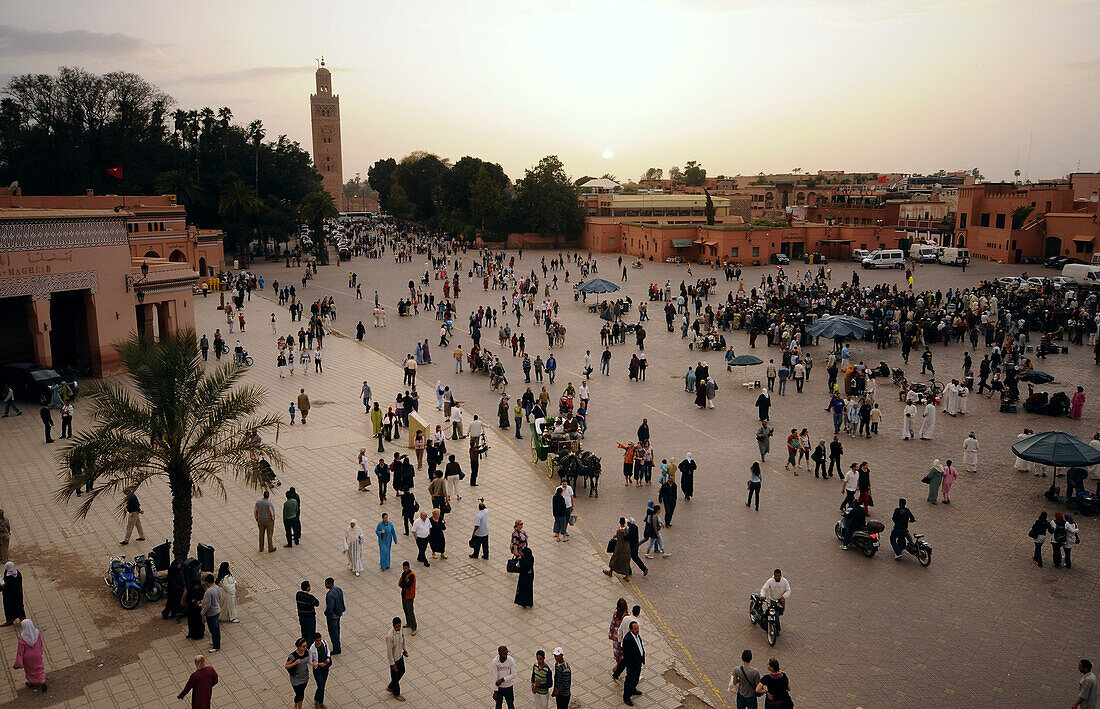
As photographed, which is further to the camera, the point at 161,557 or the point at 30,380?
the point at 30,380

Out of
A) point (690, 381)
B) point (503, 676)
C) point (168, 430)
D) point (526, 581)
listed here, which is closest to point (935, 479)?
point (526, 581)

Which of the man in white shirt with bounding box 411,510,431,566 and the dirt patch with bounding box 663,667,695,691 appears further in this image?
the man in white shirt with bounding box 411,510,431,566

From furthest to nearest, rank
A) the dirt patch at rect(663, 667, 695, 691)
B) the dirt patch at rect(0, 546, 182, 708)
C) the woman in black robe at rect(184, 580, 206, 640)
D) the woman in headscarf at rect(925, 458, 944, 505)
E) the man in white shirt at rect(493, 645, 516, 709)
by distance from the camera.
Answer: the woman in headscarf at rect(925, 458, 944, 505), the woman in black robe at rect(184, 580, 206, 640), the dirt patch at rect(663, 667, 695, 691), the dirt patch at rect(0, 546, 182, 708), the man in white shirt at rect(493, 645, 516, 709)

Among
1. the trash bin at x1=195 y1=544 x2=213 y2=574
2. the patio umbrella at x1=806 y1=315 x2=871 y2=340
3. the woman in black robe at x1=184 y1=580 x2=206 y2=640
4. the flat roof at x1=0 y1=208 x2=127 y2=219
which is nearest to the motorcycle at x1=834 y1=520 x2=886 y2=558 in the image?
the woman in black robe at x1=184 y1=580 x2=206 y2=640

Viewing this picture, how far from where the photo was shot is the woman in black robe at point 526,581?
34.6 ft

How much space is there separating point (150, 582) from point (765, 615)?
28.6 ft

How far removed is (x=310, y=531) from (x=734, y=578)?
24.0 feet

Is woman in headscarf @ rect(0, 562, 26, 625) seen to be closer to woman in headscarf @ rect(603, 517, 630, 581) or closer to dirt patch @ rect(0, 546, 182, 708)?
dirt patch @ rect(0, 546, 182, 708)

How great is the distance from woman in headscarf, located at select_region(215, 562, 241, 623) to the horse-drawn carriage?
6.89 metres

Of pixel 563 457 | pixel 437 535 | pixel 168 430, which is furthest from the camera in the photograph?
pixel 563 457

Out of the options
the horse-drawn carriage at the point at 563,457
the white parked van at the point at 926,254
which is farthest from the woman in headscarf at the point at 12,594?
the white parked van at the point at 926,254

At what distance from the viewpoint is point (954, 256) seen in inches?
2117

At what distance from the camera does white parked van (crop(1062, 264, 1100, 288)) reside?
3984 centimetres

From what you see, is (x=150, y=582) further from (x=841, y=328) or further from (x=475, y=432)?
(x=841, y=328)
